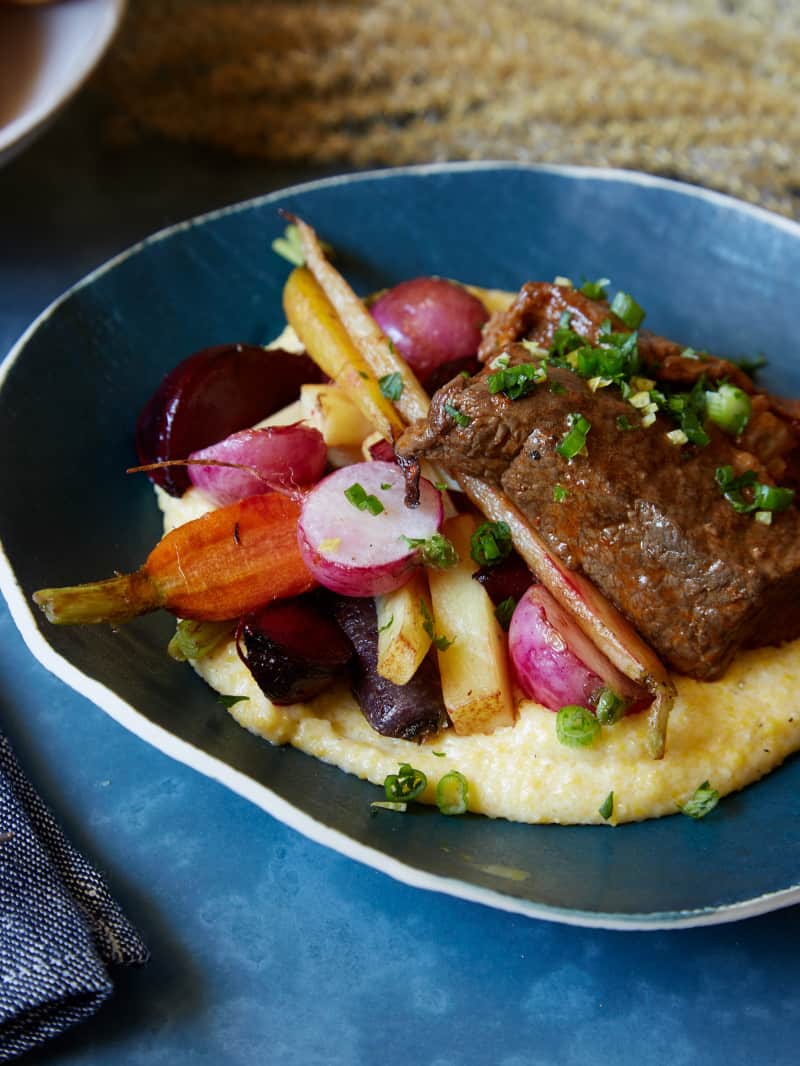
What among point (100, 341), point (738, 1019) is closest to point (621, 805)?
point (738, 1019)

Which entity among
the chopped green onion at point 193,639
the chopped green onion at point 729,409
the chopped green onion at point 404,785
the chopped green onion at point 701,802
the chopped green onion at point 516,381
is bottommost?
the chopped green onion at point 701,802

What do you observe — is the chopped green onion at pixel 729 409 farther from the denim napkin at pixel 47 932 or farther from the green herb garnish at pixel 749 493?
the denim napkin at pixel 47 932

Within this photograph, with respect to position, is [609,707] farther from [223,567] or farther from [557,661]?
[223,567]

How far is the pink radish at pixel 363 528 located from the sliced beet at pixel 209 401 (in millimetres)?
653

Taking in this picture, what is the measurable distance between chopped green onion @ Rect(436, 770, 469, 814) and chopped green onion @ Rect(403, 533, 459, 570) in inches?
21.1

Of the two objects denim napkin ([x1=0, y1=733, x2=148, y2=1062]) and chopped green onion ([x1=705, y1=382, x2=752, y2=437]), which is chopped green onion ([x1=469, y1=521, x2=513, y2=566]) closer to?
chopped green onion ([x1=705, y1=382, x2=752, y2=437])

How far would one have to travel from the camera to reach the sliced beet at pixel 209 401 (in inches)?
136

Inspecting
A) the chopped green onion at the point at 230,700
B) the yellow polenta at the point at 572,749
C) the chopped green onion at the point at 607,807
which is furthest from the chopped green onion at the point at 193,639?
the chopped green onion at the point at 607,807

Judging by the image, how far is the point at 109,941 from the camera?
2578 millimetres

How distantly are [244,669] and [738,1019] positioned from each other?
4.80ft

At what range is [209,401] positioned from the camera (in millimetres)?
3498

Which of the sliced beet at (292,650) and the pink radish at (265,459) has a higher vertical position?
the pink radish at (265,459)

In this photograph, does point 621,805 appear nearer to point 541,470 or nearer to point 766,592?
point 766,592

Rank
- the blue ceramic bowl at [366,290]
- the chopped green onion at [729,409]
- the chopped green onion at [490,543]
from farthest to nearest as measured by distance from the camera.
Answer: the chopped green onion at [729,409] → the chopped green onion at [490,543] → the blue ceramic bowl at [366,290]
